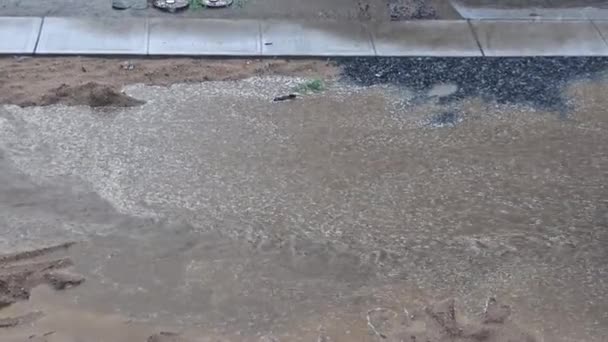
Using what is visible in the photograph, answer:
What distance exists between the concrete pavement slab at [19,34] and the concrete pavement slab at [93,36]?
8 centimetres

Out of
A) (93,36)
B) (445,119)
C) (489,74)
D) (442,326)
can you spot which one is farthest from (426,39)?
(442,326)

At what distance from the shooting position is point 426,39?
9977 millimetres

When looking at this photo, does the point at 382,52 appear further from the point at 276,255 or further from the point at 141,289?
the point at 141,289

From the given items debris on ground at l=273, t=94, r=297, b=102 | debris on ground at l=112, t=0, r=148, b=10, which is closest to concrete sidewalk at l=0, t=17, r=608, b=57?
debris on ground at l=112, t=0, r=148, b=10

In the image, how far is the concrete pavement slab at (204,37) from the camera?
949 cm

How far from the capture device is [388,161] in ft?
26.3

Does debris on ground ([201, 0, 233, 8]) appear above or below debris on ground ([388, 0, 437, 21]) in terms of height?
above

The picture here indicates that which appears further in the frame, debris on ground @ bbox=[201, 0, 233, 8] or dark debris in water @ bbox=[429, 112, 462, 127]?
debris on ground @ bbox=[201, 0, 233, 8]

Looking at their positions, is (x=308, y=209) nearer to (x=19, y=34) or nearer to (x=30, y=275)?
(x=30, y=275)

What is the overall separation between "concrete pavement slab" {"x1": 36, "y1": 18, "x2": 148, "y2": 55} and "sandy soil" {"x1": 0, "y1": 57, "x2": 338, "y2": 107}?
17 centimetres

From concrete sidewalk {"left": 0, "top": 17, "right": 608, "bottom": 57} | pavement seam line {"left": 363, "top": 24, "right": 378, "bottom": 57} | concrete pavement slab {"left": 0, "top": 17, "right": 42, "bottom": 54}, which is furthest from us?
pavement seam line {"left": 363, "top": 24, "right": 378, "bottom": 57}

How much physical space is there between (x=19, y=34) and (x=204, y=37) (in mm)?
1858

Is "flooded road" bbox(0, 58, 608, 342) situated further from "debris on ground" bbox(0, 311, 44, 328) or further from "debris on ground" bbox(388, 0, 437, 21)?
"debris on ground" bbox(388, 0, 437, 21)

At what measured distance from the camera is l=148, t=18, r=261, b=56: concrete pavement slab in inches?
374
